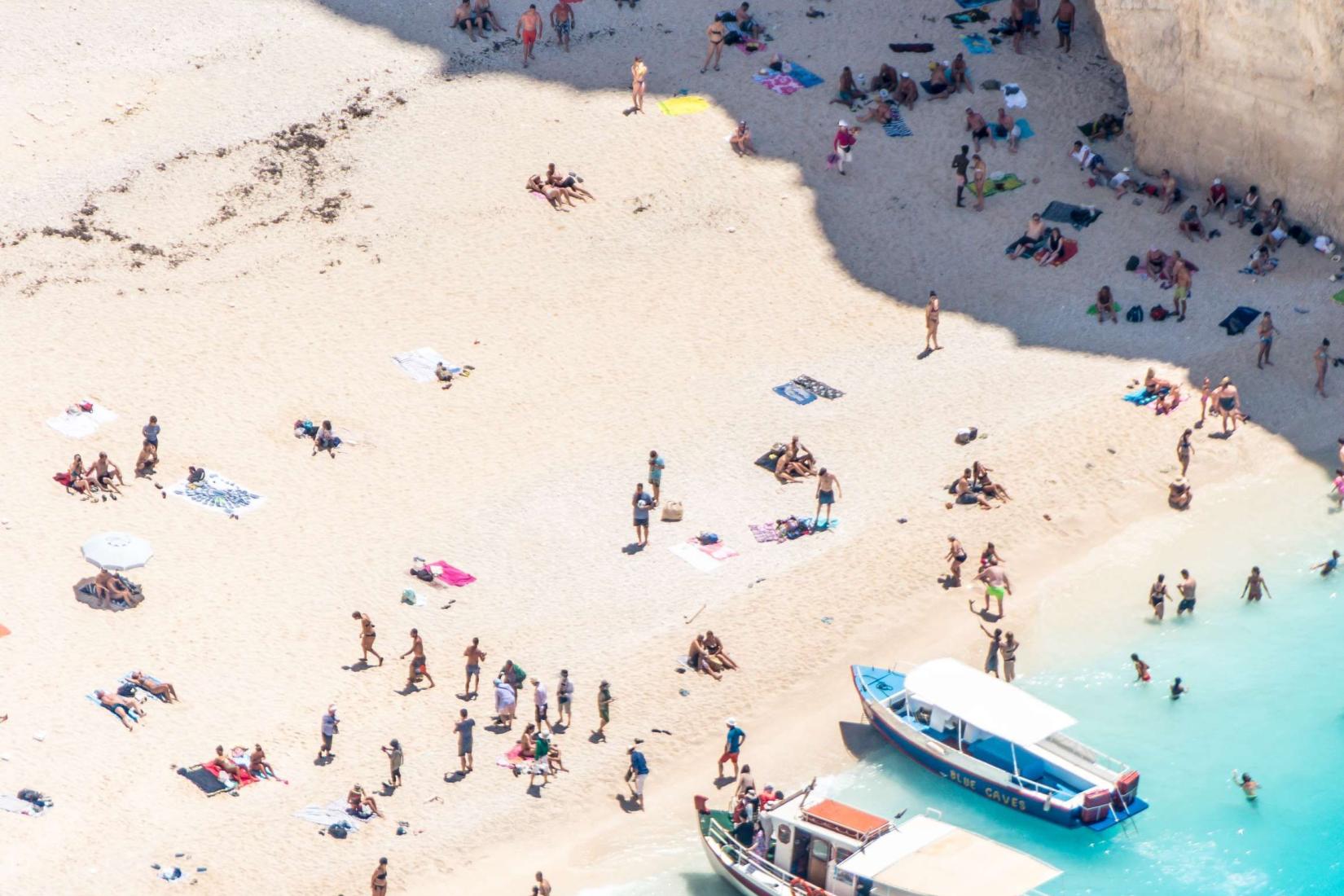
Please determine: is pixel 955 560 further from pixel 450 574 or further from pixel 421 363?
pixel 421 363

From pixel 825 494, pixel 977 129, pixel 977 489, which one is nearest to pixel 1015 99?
pixel 977 129

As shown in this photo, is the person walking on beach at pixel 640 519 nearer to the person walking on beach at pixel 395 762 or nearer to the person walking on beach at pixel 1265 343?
the person walking on beach at pixel 395 762

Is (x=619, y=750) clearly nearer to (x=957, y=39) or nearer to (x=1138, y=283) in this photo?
(x=1138, y=283)

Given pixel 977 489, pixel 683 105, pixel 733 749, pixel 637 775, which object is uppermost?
pixel 683 105

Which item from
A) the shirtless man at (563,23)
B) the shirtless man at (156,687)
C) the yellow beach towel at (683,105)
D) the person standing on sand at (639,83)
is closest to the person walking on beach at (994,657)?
the shirtless man at (156,687)

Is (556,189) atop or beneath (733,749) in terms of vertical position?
atop

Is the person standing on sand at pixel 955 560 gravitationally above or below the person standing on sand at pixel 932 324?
below
